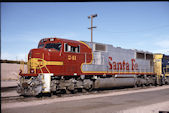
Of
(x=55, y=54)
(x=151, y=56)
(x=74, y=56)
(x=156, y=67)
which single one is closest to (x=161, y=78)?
(x=156, y=67)

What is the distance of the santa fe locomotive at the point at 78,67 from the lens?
12.6 meters

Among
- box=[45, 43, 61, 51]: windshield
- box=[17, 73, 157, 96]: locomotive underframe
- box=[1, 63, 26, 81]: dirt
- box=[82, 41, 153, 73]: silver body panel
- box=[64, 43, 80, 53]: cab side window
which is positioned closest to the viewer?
box=[17, 73, 157, 96]: locomotive underframe

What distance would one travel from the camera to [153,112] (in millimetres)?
8453

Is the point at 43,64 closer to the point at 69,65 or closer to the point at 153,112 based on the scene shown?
the point at 69,65

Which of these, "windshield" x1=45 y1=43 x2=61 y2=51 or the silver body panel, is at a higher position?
"windshield" x1=45 y1=43 x2=61 y2=51

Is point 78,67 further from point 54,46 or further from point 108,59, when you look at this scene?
point 108,59

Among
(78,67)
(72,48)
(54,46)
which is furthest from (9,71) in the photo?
(72,48)

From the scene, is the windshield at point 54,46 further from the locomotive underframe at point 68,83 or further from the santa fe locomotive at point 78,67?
the locomotive underframe at point 68,83

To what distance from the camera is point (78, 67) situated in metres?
14.7

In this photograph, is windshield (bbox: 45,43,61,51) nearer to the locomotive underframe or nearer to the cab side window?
the cab side window

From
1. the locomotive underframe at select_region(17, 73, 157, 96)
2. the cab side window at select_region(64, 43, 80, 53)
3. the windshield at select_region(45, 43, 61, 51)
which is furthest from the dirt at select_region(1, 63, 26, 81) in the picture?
the cab side window at select_region(64, 43, 80, 53)

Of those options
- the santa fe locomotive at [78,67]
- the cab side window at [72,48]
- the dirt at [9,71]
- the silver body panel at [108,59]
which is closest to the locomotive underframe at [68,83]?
the santa fe locomotive at [78,67]

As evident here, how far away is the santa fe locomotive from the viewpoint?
41.5 ft

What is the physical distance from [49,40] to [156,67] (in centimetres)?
1653
